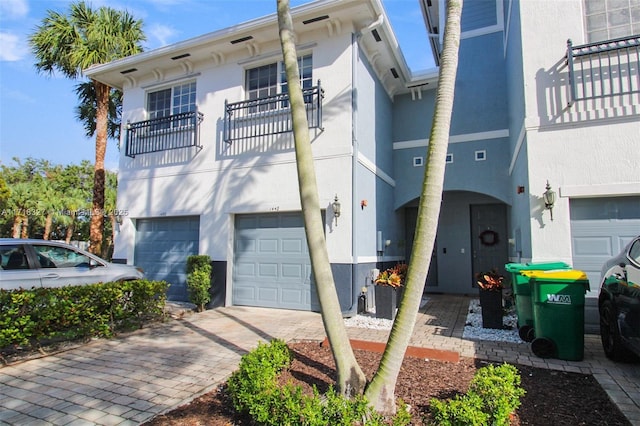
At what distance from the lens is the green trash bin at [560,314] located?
14.8 ft

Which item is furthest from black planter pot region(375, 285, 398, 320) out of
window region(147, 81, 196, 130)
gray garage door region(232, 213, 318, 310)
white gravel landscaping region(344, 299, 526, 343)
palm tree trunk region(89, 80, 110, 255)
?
palm tree trunk region(89, 80, 110, 255)

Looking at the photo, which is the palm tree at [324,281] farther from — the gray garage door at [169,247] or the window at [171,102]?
the window at [171,102]

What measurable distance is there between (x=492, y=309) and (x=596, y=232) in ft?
6.77

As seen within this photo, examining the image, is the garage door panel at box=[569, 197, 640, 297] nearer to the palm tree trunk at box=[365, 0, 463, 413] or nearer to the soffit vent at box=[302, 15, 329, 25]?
the palm tree trunk at box=[365, 0, 463, 413]

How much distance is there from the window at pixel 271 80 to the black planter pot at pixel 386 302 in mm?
4657

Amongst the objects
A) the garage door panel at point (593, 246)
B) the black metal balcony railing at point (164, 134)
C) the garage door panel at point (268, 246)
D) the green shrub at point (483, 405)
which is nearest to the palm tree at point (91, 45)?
the black metal balcony railing at point (164, 134)

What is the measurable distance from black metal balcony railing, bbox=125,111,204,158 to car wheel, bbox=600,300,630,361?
28.5 feet

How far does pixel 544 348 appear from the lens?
4621mm

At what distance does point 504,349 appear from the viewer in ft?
16.6

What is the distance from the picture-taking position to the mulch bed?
3.04 m

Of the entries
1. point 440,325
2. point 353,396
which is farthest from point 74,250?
point 440,325

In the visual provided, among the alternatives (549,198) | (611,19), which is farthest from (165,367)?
(611,19)

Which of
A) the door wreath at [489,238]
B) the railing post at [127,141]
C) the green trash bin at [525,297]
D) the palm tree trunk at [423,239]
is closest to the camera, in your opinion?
the palm tree trunk at [423,239]

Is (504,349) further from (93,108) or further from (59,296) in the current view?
(93,108)
